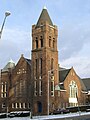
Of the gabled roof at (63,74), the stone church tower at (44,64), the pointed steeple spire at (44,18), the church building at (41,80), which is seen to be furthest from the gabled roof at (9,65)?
the pointed steeple spire at (44,18)

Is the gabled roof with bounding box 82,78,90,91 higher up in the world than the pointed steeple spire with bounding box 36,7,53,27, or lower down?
lower down

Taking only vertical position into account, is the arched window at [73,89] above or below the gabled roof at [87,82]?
below

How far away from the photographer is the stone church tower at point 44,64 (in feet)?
230

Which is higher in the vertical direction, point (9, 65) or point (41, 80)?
point (9, 65)

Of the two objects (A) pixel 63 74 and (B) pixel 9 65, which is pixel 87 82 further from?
(B) pixel 9 65

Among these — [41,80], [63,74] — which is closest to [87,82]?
[63,74]

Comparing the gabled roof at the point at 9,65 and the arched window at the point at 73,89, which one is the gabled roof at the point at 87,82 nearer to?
the arched window at the point at 73,89

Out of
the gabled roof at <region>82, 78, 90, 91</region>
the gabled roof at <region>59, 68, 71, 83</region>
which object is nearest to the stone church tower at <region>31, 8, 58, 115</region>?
the gabled roof at <region>59, 68, 71, 83</region>

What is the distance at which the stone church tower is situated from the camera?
70188mm

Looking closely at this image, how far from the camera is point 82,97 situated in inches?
3396

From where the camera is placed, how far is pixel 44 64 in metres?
71.1

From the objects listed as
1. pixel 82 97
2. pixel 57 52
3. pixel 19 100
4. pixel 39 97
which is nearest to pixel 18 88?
pixel 19 100

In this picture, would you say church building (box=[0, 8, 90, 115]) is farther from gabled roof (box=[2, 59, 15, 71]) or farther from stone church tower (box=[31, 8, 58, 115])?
gabled roof (box=[2, 59, 15, 71])

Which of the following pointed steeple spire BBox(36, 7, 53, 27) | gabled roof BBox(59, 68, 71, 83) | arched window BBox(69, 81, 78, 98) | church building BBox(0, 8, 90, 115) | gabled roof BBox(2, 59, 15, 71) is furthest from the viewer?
gabled roof BBox(2, 59, 15, 71)
